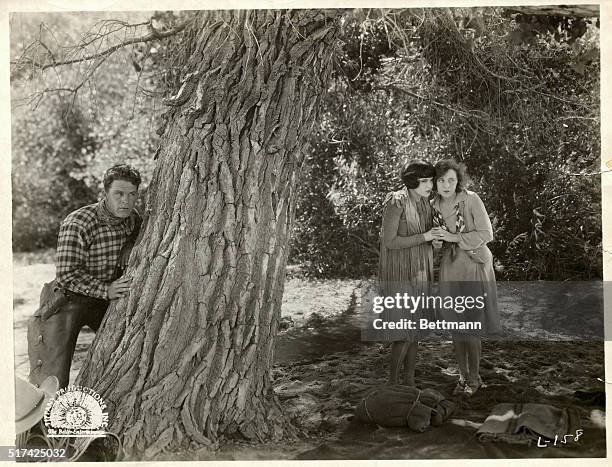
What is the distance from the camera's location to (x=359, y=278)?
3.61 m

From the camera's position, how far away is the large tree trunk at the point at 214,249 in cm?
342

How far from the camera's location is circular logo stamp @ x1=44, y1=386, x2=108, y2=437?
348cm

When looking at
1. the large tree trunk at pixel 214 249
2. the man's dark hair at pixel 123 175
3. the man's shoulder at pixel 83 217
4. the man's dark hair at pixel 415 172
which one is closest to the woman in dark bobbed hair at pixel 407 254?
the man's dark hair at pixel 415 172

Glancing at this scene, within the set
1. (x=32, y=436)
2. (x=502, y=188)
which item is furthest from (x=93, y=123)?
(x=502, y=188)

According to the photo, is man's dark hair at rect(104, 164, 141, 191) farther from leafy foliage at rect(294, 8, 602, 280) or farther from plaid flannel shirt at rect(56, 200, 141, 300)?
leafy foliage at rect(294, 8, 602, 280)

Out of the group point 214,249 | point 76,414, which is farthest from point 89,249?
point 76,414

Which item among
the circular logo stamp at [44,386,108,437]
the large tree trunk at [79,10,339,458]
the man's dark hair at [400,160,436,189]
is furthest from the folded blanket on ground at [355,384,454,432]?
the circular logo stamp at [44,386,108,437]

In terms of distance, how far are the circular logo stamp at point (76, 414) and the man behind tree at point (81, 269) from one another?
0.09 meters

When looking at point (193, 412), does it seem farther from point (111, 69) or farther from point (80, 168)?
point (111, 69)

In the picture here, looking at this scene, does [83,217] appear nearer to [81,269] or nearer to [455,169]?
[81,269]

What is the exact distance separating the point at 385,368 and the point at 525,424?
2.66 feet

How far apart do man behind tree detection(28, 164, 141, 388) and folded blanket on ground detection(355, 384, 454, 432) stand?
1.56m

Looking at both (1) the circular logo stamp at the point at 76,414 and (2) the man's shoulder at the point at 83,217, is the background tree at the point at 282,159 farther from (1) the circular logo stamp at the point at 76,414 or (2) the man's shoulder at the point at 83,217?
(2) the man's shoulder at the point at 83,217

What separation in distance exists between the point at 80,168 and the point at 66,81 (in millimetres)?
508
